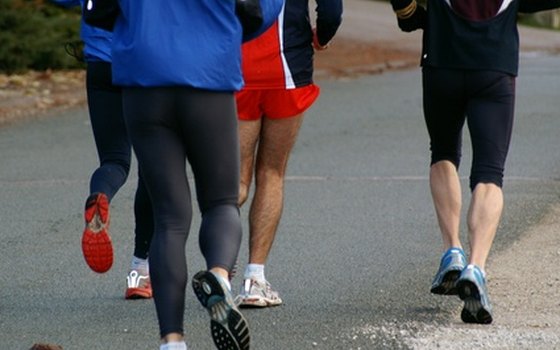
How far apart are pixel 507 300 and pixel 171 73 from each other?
92.8 inches

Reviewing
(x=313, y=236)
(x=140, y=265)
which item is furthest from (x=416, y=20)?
(x=313, y=236)

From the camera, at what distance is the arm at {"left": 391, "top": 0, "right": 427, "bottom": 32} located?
685cm

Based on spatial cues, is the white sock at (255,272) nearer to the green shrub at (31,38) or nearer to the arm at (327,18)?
the arm at (327,18)

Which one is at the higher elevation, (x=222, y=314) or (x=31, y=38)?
(x=222, y=314)

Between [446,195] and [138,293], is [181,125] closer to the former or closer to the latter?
[138,293]

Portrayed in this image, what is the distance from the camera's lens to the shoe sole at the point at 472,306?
6.37 metres

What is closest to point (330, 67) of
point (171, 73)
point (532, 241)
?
point (532, 241)

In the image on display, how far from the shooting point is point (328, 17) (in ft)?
22.6

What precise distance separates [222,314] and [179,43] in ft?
3.10

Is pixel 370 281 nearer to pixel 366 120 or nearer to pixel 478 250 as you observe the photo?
pixel 478 250

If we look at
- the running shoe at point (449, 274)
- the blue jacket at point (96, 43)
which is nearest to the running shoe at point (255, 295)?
the running shoe at point (449, 274)

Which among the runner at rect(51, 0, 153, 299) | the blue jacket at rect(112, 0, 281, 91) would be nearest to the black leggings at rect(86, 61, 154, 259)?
the runner at rect(51, 0, 153, 299)

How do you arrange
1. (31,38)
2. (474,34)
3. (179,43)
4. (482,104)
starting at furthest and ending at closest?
(31,38), (482,104), (474,34), (179,43)

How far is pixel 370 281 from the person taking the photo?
7.67 m
